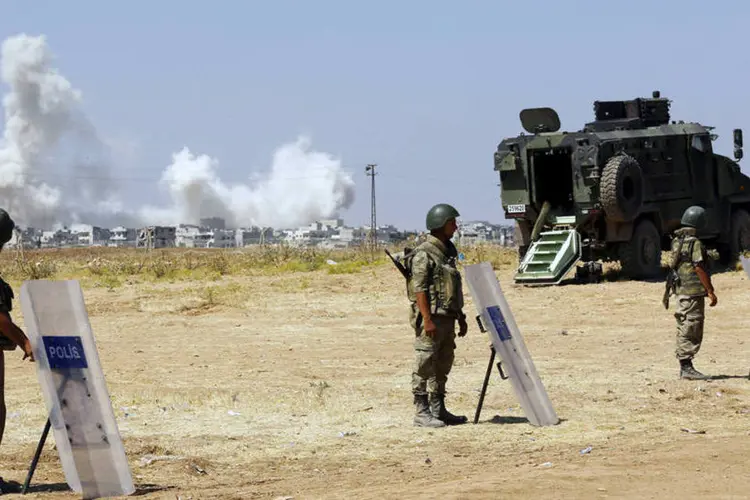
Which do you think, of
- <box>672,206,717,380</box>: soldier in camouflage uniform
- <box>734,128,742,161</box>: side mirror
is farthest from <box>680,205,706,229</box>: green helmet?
<box>734,128,742,161</box>: side mirror

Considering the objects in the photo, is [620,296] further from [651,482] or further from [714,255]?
[651,482]

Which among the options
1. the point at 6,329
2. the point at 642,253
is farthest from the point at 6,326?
the point at 642,253

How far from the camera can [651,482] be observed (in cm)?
822

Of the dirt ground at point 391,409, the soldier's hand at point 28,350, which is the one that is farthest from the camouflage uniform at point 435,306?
the soldier's hand at point 28,350

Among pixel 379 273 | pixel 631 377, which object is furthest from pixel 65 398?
pixel 379 273

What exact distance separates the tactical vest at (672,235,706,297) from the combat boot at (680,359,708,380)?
2.29ft

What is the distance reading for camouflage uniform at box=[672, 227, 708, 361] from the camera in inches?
539

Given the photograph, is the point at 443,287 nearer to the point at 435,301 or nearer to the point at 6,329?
the point at 435,301

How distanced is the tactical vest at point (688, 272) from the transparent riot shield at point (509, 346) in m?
2.83

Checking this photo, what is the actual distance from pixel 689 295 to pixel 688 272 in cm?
23

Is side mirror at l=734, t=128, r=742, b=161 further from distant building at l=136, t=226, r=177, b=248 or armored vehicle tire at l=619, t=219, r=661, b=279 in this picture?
distant building at l=136, t=226, r=177, b=248

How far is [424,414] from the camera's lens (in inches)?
450

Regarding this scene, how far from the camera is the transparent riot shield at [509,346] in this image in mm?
11078

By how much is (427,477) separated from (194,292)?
1992 centimetres
